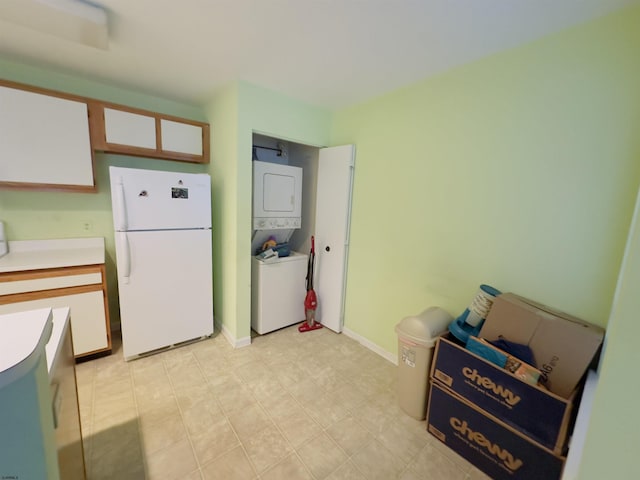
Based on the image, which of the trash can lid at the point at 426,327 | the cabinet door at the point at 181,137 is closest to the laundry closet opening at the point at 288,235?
the cabinet door at the point at 181,137

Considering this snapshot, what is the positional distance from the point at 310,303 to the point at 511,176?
7.22 ft

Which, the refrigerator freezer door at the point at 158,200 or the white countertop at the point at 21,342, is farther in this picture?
the refrigerator freezer door at the point at 158,200

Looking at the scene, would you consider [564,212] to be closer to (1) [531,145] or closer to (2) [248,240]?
(1) [531,145]

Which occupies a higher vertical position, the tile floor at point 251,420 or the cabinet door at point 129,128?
the cabinet door at point 129,128

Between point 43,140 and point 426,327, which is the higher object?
point 43,140

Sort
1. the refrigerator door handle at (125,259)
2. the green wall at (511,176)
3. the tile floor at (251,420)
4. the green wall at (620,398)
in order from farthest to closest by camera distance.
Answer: the refrigerator door handle at (125,259) < the tile floor at (251,420) < the green wall at (511,176) < the green wall at (620,398)

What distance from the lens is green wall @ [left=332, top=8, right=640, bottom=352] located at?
4.51ft

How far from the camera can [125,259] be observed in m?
2.20

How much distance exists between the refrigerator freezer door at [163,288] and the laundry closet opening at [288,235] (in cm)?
52

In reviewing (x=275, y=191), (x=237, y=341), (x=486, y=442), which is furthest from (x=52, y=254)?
(x=486, y=442)

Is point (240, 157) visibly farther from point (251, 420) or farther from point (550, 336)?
point (550, 336)

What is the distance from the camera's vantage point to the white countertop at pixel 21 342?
60cm

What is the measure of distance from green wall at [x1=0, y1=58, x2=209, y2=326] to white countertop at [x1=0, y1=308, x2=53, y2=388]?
2.12m

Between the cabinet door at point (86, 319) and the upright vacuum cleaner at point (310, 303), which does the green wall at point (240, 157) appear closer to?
the upright vacuum cleaner at point (310, 303)
